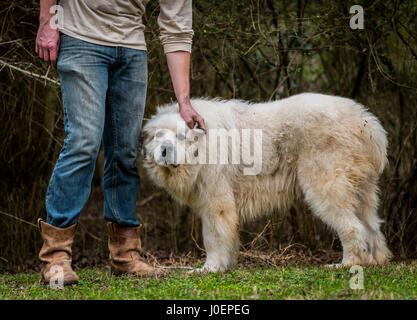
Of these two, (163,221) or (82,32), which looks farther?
(163,221)

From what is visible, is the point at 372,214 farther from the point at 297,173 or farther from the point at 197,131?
the point at 197,131

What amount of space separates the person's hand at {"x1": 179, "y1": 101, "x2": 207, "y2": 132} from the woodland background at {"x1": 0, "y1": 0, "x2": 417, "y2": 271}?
1479 millimetres

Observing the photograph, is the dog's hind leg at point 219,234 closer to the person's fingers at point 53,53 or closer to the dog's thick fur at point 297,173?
the dog's thick fur at point 297,173

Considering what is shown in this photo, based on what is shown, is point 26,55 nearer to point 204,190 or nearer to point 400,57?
point 204,190

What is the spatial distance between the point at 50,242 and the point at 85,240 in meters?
3.99

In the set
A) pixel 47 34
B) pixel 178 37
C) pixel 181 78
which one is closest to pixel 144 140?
pixel 181 78

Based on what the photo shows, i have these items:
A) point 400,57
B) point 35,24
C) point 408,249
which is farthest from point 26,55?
→ point 408,249

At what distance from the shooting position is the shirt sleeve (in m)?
3.99

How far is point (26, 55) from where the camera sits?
18.5 ft

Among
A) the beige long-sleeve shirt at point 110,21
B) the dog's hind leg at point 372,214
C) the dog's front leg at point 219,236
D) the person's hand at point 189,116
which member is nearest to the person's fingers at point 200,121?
the person's hand at point 189,116

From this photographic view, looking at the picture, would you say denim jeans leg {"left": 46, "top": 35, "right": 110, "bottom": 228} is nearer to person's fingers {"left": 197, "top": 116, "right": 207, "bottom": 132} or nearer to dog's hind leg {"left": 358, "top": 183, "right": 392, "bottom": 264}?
person's fingers {"left": 197, "top": 116, "right": 207, "bottom": 132}

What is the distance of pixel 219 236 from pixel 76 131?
1670 mm

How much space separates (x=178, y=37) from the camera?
4.01 m

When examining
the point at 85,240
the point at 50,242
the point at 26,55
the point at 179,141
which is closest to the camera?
the point at 50,242
